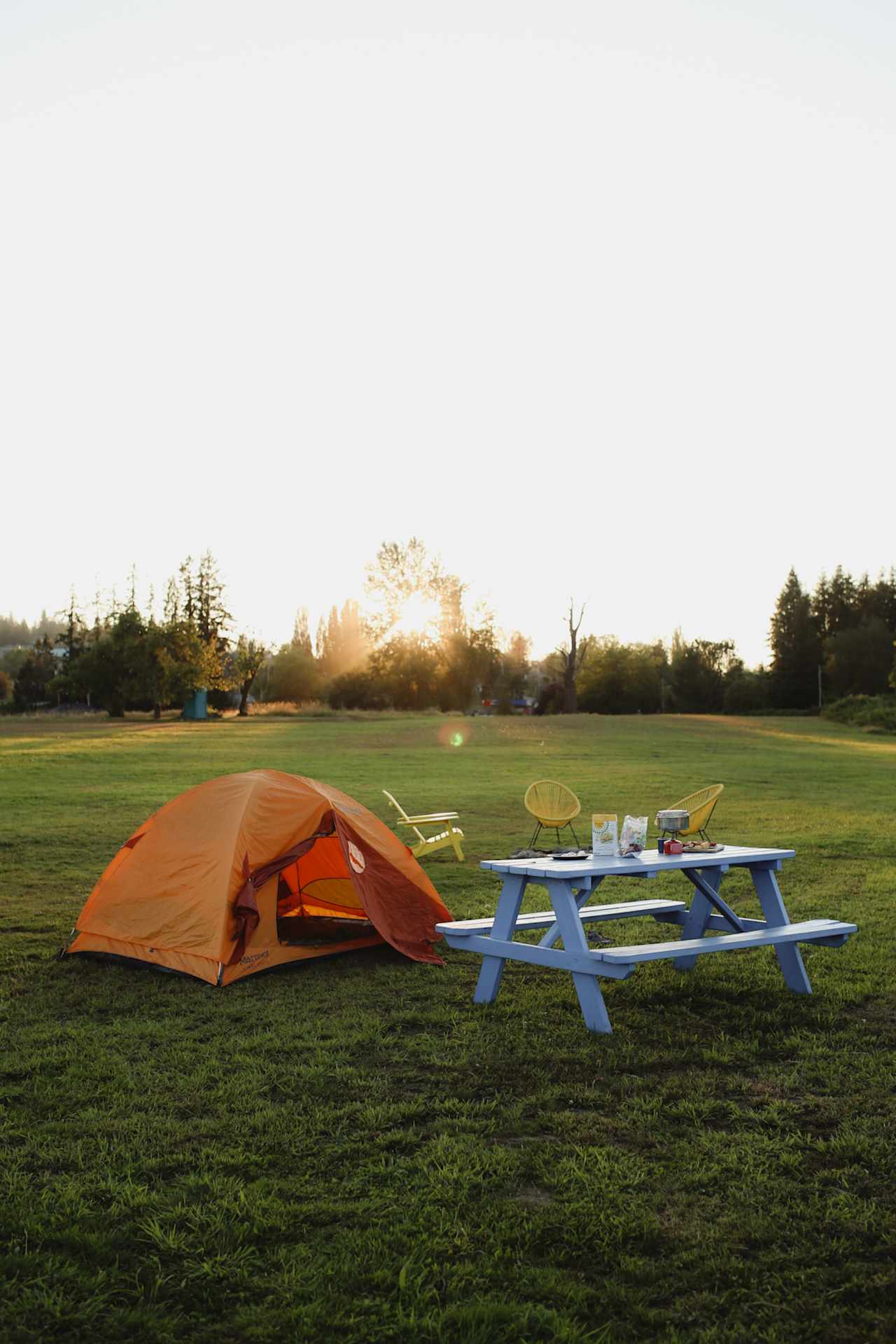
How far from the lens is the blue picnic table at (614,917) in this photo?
6.34 meters

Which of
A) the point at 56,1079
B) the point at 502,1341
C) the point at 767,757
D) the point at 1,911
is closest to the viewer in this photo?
the point at 502,1341

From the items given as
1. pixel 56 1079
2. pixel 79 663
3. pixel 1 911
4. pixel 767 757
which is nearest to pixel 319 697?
pixel 79 663

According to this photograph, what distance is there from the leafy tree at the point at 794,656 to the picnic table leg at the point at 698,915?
71.6 m

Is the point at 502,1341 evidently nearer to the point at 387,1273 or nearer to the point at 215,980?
the point at 387,1273

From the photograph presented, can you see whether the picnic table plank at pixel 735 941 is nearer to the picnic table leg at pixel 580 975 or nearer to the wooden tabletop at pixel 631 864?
the picnic table leg at pixel 580 975

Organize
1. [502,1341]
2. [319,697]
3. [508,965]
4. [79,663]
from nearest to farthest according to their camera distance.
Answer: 1. [502,1341]
2. [508,965]
3. [79,663]
4. [319,697]

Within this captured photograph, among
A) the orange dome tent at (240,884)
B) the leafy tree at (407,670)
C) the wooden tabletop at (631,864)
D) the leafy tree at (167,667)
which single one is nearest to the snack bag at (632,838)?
the wooden tabletop at (631,864)

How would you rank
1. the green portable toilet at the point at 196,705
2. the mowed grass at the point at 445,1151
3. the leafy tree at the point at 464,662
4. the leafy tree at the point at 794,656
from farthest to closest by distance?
the leafy tree at the point at 794,656 < the leafy tree at the point at 464,662 < the green portable toilet at the point at 196,705 < the mowed grass at the point at 445,1151

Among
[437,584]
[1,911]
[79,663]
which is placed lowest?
[1,911]

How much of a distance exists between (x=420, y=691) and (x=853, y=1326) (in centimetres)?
6086

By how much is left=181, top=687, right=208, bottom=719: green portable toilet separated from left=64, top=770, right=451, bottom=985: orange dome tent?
52.8 m

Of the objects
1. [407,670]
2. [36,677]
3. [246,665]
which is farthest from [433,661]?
[36,677]

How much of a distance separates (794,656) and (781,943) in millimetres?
76189

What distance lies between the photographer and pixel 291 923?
9.22 m
